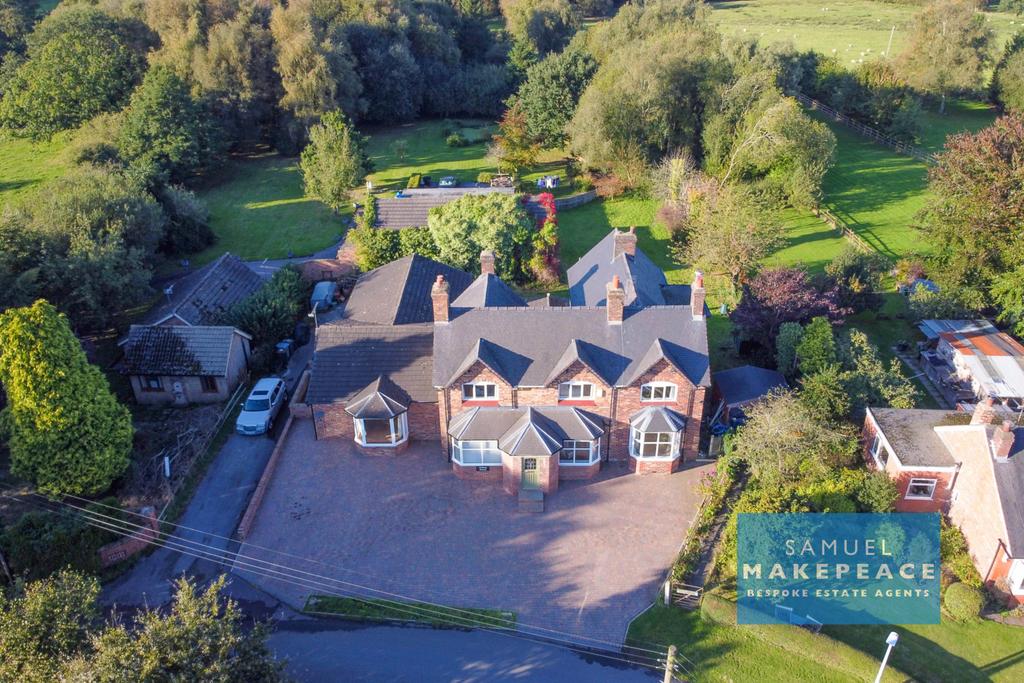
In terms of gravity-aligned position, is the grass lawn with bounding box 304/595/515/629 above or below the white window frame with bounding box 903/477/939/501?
below

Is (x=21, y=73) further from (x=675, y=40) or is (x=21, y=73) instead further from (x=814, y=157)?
(x=814, y=157)

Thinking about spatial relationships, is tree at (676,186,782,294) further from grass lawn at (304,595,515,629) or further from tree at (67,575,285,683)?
tree at (67,575,285,683)

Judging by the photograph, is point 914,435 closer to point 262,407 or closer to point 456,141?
point 262,407

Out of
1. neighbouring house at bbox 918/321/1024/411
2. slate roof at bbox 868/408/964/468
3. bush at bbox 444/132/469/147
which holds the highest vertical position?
bush at bbox 444/132/469/147

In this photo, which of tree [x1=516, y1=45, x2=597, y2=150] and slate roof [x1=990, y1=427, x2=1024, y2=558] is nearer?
slate roof [x1=990, y1=427, x2=1024, y2=558]

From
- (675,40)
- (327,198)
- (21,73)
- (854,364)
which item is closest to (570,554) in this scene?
(854,364)

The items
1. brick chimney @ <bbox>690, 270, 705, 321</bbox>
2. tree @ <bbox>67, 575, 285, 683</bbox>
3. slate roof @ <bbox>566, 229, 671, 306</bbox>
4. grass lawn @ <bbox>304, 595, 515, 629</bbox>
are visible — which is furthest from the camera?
slate roof @ <bbox>566, 229, 671, 306</bbox>

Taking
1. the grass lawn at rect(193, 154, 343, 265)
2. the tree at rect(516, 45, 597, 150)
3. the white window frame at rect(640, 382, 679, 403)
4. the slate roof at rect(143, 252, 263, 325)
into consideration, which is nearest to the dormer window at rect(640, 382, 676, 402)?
the white window frame at rect(640, 382, 679, 403)

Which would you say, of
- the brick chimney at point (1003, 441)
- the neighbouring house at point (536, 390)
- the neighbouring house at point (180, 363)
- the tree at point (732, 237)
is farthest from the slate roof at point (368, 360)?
the brick chimney at point (1003, 441)
